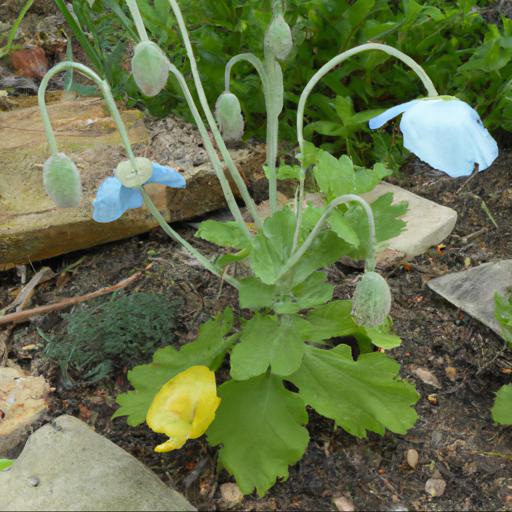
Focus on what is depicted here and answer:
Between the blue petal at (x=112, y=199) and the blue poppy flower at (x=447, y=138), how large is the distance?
0.62m

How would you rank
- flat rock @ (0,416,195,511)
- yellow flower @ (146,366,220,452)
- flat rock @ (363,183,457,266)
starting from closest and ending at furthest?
1. flat rock @ (0,416,195,511)
2. yellow flower @ (146,366,220,452)
3. flat rock @ (363,183,457,266)

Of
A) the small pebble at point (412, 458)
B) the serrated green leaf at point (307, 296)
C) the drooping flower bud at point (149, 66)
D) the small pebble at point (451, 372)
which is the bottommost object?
the small pebble at point (451, 372)

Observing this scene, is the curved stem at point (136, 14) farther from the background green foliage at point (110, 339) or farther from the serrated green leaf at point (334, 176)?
the background green foliage at point (110, 339)

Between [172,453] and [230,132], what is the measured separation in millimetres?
730

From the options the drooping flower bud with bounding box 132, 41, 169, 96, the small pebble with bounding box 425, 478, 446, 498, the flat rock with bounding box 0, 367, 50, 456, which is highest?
the drooping flower bud with bounding box 132, 41, 169, 96

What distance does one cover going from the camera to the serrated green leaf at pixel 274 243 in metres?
1.40

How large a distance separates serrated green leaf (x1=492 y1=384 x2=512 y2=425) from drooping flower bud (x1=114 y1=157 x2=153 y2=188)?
0.92 metres

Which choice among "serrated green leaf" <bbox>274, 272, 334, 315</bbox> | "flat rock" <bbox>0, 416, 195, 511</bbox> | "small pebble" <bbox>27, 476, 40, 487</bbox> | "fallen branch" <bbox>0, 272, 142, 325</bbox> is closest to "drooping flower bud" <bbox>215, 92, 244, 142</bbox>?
"serrated green leaf" <bbox>274, 272, 334, 315</bbox>

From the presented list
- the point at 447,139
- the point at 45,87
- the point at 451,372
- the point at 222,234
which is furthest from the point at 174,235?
the point at 451,372

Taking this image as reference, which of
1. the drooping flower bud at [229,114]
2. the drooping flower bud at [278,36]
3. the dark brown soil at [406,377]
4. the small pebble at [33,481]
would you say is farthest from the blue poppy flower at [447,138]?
the small pebble at [33,481]

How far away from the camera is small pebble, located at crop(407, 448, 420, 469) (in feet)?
4.70

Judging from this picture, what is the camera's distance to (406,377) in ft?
5.32

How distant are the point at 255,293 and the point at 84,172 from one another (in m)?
0.93

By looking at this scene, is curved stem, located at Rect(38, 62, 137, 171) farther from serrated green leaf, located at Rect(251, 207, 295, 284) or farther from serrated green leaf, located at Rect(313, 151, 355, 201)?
serrated green leaf, located at Rect(313, 151, 355, 201)
